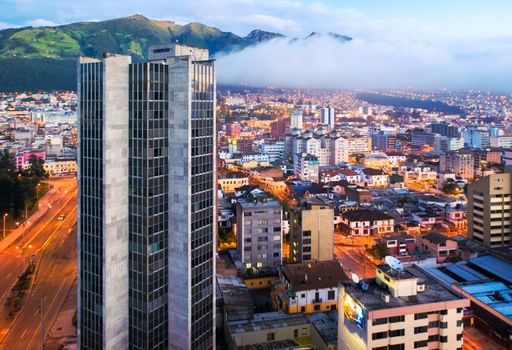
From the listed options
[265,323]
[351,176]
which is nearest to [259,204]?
[265,323]

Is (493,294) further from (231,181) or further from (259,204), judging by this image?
(231,181)

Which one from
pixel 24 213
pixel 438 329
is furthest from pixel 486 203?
pixel 24 213

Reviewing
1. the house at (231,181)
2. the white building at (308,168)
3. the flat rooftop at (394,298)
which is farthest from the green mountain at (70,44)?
the flat rooftop at (394,298)

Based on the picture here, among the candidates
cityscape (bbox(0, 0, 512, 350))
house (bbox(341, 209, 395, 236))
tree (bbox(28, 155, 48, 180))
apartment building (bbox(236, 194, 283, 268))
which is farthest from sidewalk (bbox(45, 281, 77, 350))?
tree (bbox(28, 155, 48, 180))

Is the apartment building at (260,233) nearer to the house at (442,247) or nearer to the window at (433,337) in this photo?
the house at (442,247)

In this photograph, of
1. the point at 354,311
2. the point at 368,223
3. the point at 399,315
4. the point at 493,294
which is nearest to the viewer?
the point at 399,315
